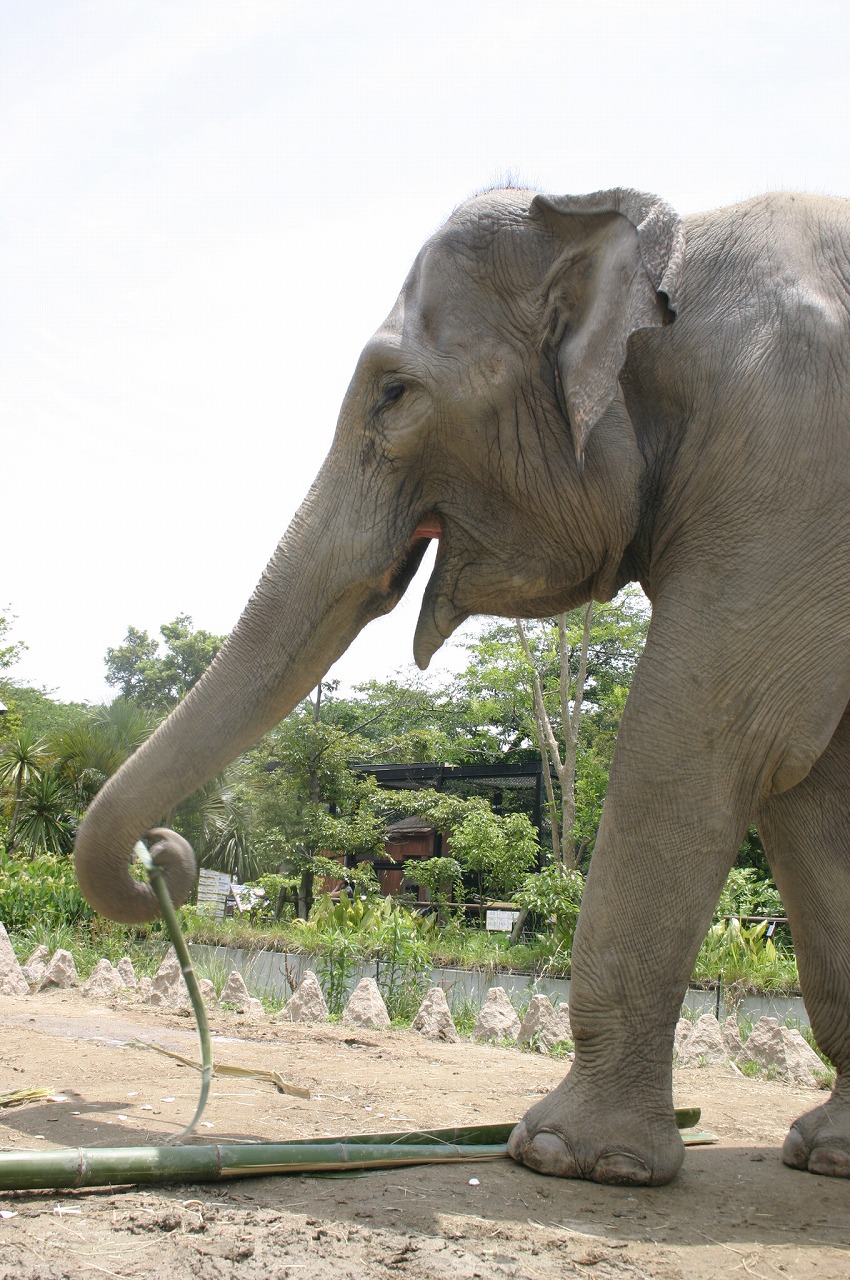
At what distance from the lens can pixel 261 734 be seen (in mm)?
3250

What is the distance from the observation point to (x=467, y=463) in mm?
3389

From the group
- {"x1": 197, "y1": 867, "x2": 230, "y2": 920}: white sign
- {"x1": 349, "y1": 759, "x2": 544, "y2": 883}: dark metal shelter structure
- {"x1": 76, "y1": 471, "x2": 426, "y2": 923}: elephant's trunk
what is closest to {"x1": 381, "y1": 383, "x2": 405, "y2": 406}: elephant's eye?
{"x1": 76, "y1": 471, "x2": 426, "y2": 923}: elephant's trunk

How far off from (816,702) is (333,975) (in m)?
6.06

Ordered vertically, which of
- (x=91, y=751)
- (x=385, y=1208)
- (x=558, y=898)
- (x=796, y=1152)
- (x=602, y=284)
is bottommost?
(x=385, y=1208)

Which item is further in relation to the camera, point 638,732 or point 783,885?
point 783,885

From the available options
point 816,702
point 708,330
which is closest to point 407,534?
point 708,330

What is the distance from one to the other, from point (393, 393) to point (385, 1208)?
85.0 inches

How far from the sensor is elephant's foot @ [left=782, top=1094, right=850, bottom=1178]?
3236mm

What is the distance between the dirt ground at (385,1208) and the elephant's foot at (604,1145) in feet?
0.15

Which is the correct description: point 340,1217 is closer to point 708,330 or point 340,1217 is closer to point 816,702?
point 816,702

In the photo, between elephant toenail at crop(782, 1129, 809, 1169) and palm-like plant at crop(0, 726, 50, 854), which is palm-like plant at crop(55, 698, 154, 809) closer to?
palm-like plant at crop(0, 726, 50, 854)

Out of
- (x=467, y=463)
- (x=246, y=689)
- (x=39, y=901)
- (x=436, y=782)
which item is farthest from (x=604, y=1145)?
(x=436, y=782)

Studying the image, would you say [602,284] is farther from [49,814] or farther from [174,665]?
[174,665]

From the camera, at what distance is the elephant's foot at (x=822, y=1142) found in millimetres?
3236
